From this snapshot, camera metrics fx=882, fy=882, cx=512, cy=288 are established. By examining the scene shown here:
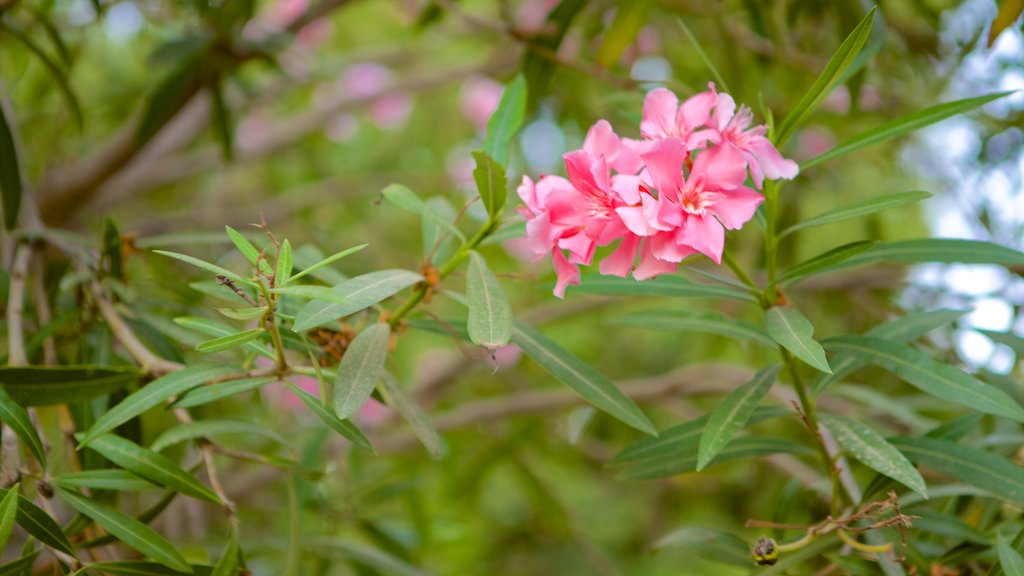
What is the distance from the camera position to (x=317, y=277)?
33.4 inches

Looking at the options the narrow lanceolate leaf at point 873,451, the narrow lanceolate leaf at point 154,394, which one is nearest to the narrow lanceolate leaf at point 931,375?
the narrow lanceolate leaf at point 873,451

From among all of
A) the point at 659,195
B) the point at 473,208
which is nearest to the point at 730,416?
the point at 659,195

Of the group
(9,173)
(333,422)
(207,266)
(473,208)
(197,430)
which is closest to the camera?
(207,266)

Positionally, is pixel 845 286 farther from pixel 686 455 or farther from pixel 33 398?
pixel 33 398

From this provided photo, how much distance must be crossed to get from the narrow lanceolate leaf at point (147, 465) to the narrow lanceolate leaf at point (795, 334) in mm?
477

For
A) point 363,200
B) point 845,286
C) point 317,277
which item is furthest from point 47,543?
point 363,200

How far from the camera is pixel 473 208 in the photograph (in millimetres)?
1835

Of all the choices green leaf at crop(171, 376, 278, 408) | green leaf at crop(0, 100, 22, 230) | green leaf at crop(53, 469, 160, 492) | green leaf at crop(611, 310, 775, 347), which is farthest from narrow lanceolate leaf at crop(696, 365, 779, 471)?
green leaf at crop(0, 100, 22, 230)

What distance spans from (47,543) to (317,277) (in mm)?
317

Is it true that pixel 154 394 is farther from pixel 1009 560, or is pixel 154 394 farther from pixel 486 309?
pixel 1009 560

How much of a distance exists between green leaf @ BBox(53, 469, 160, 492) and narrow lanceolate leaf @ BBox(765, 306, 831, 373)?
0.52 meters

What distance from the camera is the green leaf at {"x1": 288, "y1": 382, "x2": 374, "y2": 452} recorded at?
2.21 ft

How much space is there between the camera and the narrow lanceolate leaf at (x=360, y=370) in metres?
0.63

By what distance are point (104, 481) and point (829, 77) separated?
0.66 metres
